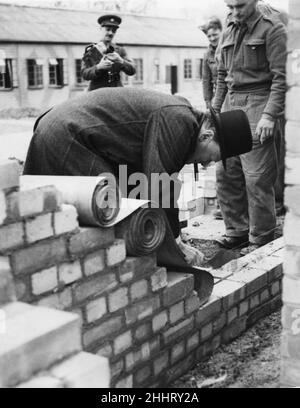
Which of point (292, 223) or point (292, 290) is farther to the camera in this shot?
point (292, 290)

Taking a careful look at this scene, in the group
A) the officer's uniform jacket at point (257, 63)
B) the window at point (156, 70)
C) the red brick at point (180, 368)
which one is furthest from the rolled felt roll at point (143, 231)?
the window at point (156, 70)

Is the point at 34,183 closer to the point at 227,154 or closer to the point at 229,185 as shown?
the point at 227,154

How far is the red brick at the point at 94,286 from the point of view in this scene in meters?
3.11

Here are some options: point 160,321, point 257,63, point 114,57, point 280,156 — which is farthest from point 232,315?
point 114,57

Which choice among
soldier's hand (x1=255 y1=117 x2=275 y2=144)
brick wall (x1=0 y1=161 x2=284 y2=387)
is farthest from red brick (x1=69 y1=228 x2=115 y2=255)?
soldier's hand (x1=255 y1=117 x2=275 y2=144)

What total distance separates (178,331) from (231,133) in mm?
1364

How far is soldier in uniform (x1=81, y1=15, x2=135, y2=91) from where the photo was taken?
834 cm

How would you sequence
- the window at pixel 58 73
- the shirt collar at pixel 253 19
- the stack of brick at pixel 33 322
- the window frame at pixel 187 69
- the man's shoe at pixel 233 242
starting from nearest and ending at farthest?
the stack of brick at pixel 33 322 → the shirt collar at pixel 253 19 → the man's shoe at pixel 233 242 → the window at pixel 58 73 → the window frame at pixel 187 69

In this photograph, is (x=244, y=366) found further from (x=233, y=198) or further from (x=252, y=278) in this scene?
(x=233, y=198)

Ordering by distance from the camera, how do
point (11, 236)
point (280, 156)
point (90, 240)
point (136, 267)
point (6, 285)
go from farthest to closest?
point (280, 156)
point (136, 267)
point (90, 240)
point (11, 236)
point (6, 285)

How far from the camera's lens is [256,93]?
18.0ft

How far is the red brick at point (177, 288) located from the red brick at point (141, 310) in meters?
0.09

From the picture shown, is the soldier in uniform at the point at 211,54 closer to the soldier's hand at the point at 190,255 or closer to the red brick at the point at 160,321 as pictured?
the soldier's hand at the point at 190,255

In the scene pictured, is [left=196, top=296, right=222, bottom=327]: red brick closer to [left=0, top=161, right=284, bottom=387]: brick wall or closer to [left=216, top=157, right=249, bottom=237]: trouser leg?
[left=0, top=161, right=284, bottom=387]: brick wall
